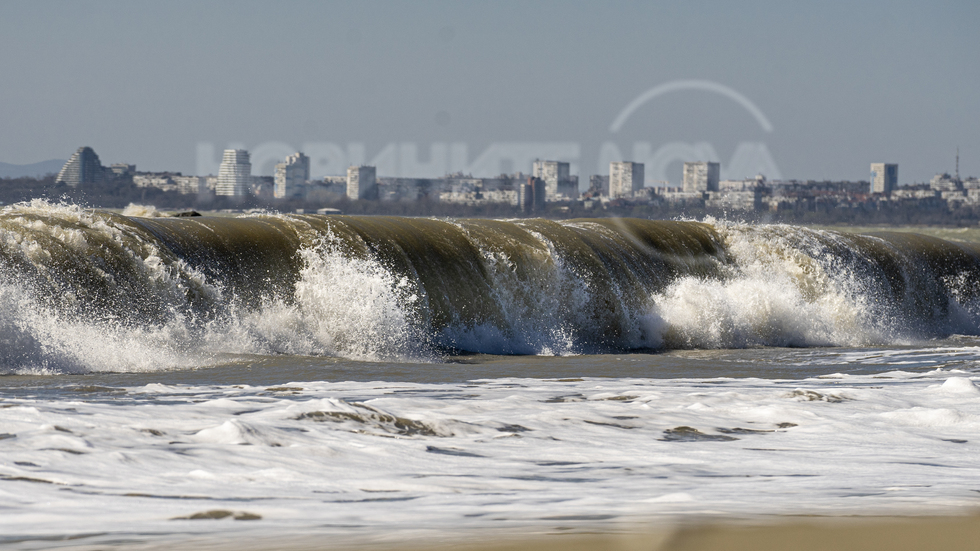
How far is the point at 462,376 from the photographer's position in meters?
12.0

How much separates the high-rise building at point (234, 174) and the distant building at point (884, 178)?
41.0 metres

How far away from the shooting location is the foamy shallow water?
448 cm

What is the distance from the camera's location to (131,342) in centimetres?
1262

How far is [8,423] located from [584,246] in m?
13.8

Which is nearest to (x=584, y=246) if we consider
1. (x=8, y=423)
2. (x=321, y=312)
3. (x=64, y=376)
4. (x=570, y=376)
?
(x=321, y=312)

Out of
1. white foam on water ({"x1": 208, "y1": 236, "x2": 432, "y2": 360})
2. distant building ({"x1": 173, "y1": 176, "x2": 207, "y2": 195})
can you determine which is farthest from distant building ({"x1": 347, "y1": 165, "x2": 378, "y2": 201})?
white foam on water ({"x1": 208, "y1": 236, "x2": 432, "y2": 360})

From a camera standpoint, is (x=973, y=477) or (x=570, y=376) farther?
(x=570, y=376)

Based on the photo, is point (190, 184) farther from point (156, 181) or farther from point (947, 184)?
point (947, 184)

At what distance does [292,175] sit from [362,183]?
780 cm

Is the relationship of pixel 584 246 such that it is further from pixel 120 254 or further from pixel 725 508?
pixel 725 508

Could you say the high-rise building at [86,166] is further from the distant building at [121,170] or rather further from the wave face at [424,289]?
the wave face at [424,289]

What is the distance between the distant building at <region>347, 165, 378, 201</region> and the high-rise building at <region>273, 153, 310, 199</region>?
15.5 ft

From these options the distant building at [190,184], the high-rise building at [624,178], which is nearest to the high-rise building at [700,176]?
the high-rise building at [624,178]

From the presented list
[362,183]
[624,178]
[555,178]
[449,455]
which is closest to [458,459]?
[449,455]
